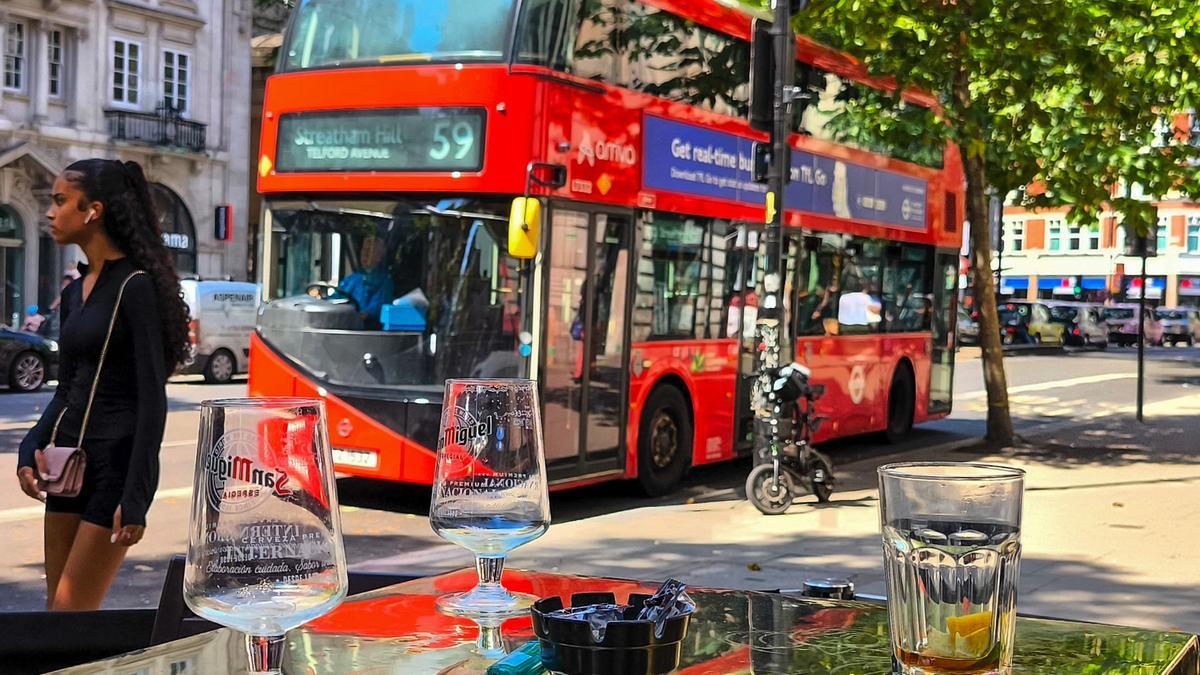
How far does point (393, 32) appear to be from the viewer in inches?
433

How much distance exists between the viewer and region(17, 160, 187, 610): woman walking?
167 inches

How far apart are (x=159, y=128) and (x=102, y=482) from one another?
1338 inches

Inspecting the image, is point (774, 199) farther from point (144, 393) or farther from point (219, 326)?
point (219, 326)

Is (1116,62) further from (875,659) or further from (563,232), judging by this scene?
(875,659)

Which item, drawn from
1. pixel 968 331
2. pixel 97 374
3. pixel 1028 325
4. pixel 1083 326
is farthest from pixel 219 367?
pixel 1083 326

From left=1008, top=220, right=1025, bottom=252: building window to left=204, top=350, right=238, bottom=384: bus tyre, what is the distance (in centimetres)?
6064

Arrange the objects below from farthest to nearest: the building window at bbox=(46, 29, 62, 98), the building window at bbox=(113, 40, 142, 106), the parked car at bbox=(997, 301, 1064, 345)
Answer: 1. the parked car at bbox=(997, 301, 1064, 345)
2. the building window at bbox=(113, 40, 142, 106)
3. the building window at bbox=(46, 29, 62, 98)

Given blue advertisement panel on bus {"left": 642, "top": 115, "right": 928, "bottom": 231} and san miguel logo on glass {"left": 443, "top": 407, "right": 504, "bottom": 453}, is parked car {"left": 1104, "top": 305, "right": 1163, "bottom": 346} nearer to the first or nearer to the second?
blue advertisement panel on bus {"left": 642, "top": 115, "right": 928, "bottom": 231}

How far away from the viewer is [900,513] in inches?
66.0

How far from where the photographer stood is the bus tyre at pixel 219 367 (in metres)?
25.6

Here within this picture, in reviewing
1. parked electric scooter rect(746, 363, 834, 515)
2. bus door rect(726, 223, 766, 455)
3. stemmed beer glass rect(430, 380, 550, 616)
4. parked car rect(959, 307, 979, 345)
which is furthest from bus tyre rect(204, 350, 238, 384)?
parked car rect(959, 307, 979, 345)

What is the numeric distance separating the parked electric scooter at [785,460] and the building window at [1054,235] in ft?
225

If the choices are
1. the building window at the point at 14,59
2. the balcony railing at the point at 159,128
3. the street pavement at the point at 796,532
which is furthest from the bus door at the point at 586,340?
the balcony railing at the point at 159,128

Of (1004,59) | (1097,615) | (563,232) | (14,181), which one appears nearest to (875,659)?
(1097,615)
